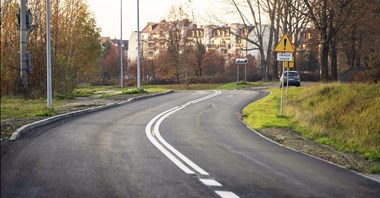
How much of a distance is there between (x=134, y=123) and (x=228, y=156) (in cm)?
651

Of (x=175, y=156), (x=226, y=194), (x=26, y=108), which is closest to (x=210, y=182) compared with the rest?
(x=226, y=194)

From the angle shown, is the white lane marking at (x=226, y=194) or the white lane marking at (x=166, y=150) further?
the white lane marking at (x=166, y=150)

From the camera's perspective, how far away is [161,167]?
8.48 meters

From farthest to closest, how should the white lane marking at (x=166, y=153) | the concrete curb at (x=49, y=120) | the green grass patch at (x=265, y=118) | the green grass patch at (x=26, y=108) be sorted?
1. the green grass patch at (x=265, y=118)
2. the green grass patch at (x=26, y=108)
3. the concrete curb at (x=49, y=120)
4. the white lane marking at (x=166, y=153)

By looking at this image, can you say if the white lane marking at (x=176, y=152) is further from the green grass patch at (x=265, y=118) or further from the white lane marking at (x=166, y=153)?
the green grass patch at (x=265, y=118)

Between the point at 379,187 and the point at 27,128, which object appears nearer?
the point at 379,187

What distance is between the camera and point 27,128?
12617 mm

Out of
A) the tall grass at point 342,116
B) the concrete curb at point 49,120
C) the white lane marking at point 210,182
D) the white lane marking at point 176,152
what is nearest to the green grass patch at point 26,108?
the concrete curb at point 49,120

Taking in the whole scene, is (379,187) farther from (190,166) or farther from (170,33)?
(170,33)

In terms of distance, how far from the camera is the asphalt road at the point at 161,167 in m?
6.81

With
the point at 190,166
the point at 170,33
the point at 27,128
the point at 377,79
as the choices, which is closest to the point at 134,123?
the point at 27,128

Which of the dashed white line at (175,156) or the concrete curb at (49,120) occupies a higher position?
the concrete curb at (49,120)

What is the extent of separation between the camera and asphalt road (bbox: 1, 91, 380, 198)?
6812 mm

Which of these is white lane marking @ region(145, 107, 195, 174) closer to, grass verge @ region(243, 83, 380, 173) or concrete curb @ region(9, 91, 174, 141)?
concrete curb @ region(9, 91, 174, 141)
